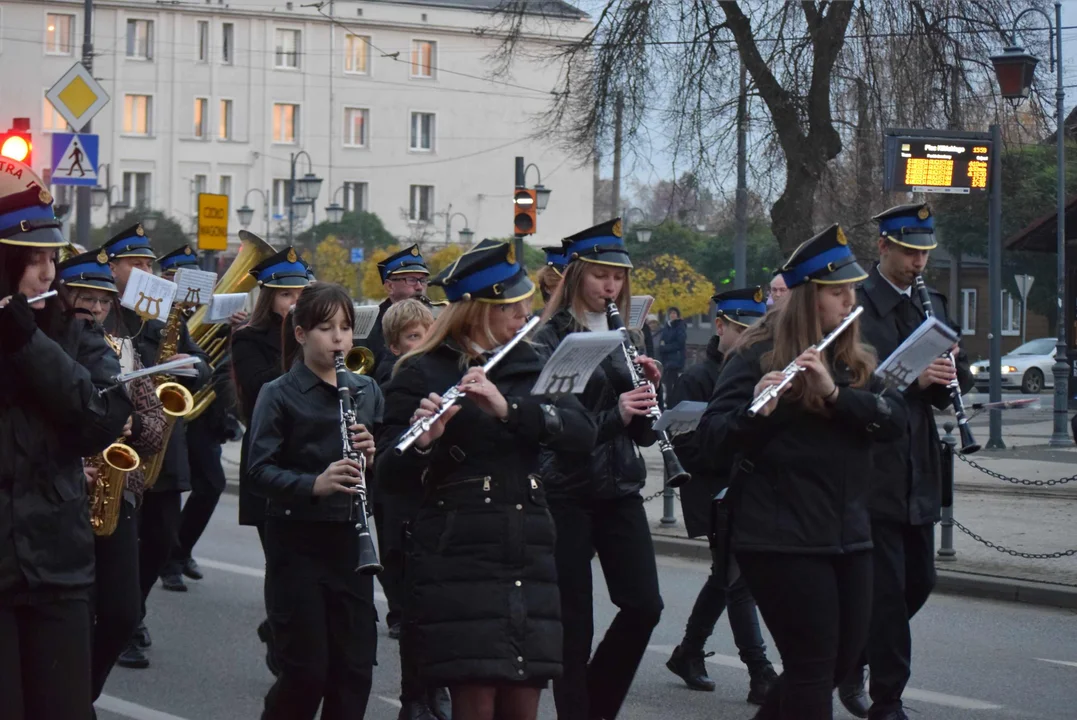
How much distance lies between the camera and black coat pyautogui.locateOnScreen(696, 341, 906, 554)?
16.8ft

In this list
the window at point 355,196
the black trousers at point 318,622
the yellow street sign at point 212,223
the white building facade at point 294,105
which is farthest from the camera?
the window at point 355,196

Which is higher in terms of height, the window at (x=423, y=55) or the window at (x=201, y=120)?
the window at (x=423, y=55)

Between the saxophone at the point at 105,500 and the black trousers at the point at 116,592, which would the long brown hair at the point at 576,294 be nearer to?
the saxophone at the point at 105,500

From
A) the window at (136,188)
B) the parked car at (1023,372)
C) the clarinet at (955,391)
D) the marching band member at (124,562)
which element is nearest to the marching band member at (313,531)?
the marching band member at (124,562)

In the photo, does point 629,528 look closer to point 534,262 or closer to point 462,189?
point 534,262

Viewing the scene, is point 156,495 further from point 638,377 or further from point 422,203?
point 422,203

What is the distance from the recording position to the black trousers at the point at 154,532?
8188mm

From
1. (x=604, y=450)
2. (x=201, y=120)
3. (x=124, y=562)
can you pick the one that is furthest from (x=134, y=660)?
(x=201, y=120)

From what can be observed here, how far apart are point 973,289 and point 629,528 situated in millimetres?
48016

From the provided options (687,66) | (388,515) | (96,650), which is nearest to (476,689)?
(388,515)

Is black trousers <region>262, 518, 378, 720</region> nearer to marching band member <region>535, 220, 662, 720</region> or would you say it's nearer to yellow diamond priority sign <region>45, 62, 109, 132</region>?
marching band member <region>535, 220, 662, 720</region>

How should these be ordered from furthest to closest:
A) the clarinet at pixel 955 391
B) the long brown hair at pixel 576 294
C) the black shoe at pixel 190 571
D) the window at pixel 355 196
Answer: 1. the window at pixel 355 196
2. the black shoe at pixel 190 571
3. the clarinet at pixel 955 391
4. the long brown hair at pixel 576 294

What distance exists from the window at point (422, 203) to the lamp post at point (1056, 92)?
48.4 meters

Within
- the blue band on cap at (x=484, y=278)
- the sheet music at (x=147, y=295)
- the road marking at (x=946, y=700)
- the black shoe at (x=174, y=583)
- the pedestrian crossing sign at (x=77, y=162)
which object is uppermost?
the pedestrian crossing sign at (x=77, y=162)
